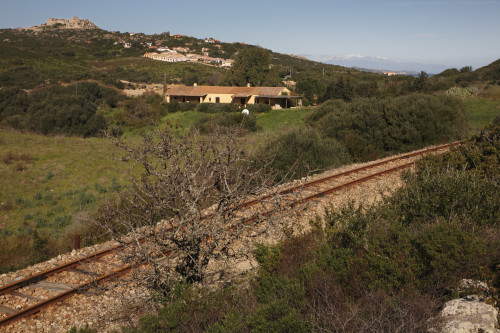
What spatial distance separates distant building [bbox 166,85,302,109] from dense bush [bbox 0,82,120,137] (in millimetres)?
14534

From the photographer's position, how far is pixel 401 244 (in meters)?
5.48

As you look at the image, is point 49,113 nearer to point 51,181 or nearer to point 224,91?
point 224,91

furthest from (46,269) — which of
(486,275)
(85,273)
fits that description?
(486,275)

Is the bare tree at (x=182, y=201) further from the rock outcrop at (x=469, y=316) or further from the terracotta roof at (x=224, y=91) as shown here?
the terracotta roof at (x=224, y=91)

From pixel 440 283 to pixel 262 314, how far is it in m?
2.31

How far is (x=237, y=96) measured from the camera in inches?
2100

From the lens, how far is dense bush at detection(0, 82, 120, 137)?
1592 inches

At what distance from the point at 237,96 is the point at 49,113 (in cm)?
2285

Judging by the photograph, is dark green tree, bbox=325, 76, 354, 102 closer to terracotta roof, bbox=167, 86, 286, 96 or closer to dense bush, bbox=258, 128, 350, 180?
terracotta roof, bbox=167, 86, 286, 96

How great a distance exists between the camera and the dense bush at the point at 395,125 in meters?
23.8

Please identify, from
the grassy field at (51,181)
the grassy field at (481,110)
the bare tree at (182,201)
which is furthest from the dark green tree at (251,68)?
the bare tree at (182,201)

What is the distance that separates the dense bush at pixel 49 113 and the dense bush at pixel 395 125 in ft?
76.8

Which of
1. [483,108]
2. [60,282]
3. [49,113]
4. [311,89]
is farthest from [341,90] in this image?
[60,282]

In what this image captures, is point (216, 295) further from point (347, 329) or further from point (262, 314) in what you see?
point (347, 329)
